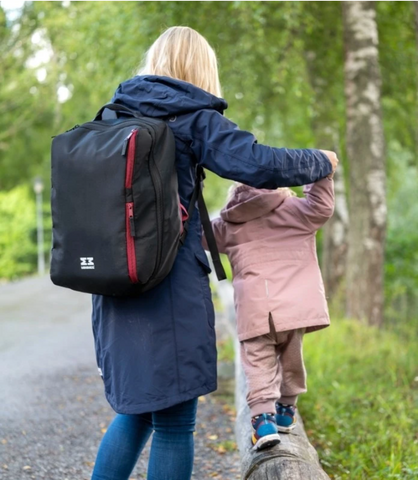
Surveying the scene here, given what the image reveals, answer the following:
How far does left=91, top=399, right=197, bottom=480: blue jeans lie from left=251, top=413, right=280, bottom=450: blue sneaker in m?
0.46

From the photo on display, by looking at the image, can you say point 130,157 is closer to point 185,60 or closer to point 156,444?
point 185,60

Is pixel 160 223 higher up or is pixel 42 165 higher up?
pixel 42 165

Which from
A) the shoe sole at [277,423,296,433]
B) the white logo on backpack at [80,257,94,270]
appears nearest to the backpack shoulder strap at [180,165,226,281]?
the white logo on backpack at [80,257,94,270]

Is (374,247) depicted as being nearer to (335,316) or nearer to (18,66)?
(335,316)

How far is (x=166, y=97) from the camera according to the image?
253 centimetres

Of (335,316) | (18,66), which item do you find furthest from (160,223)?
(18,66)

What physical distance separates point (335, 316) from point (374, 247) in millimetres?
1226

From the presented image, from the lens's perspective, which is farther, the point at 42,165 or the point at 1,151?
the point at 42,165

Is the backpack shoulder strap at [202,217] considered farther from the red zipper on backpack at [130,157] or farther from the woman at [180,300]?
the red zipper on backpack at [130,157]

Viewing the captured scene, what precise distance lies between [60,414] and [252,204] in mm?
2785

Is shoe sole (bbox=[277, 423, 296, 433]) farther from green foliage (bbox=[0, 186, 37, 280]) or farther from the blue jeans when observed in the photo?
green foliage (bbox=[0, 186, 37, 280])

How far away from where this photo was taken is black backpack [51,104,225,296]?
240 cm

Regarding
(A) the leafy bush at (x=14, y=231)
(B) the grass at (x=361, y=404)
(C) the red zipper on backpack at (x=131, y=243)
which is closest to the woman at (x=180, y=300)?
(C) the red zipper on backpack at (x=131, y=243)

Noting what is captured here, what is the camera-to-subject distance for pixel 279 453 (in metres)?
3.06
